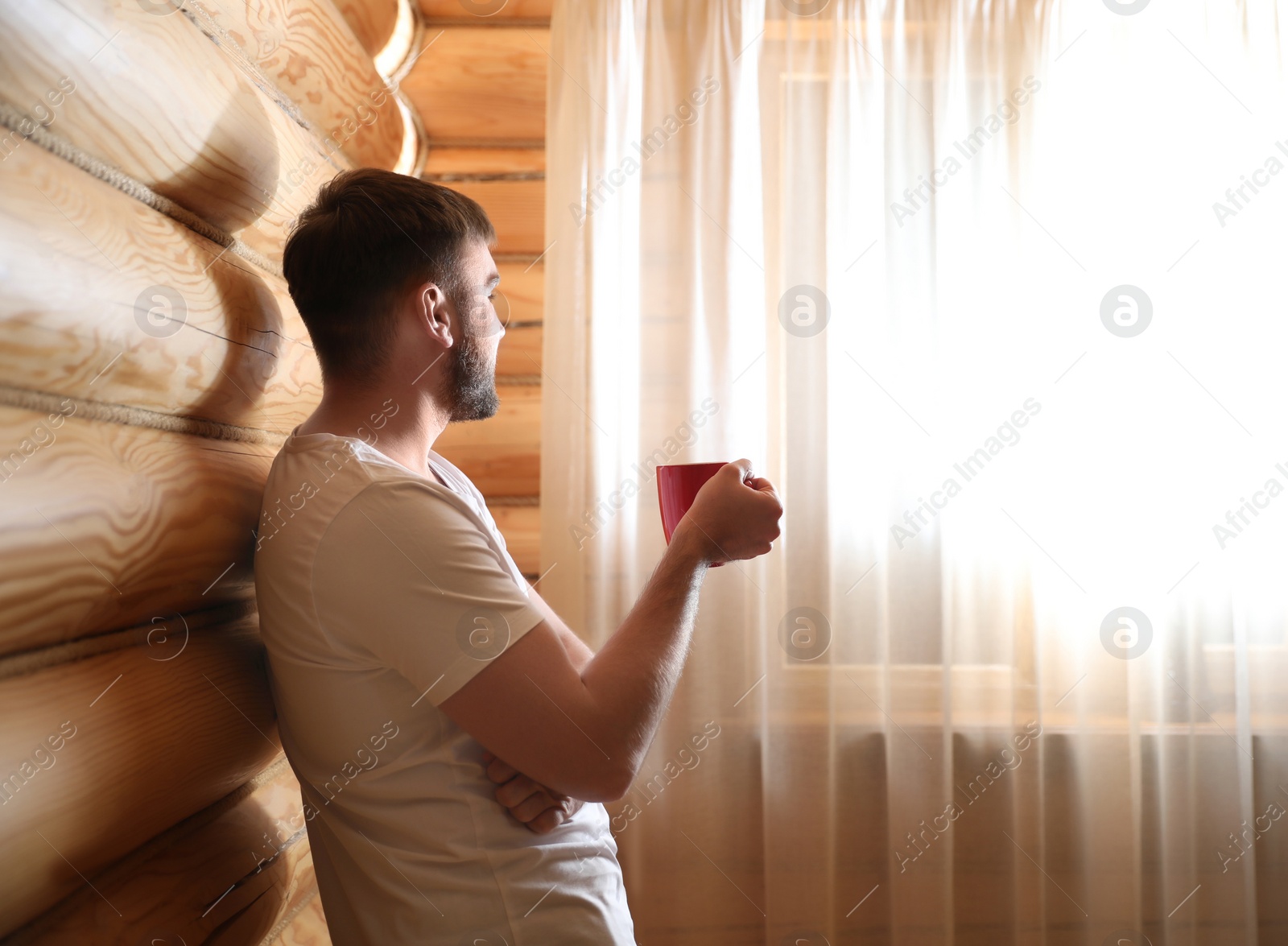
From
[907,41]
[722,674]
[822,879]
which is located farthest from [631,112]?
[822,879]

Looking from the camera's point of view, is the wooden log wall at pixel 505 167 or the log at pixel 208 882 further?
the wooden log wall at pixel 505 167

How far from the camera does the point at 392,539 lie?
1012 millimetres

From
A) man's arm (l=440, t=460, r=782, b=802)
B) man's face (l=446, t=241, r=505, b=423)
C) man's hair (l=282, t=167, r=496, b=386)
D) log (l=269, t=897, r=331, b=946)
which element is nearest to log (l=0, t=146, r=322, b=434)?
man's hair (l=282, t=167, r=496, b=386)

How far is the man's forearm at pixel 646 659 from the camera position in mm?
1005

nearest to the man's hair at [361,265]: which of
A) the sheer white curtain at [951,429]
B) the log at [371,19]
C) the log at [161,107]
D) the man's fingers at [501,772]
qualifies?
the log at [161,107]

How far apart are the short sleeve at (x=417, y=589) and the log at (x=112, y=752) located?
0.21 metres

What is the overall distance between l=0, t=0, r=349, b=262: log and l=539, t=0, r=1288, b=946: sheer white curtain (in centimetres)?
95

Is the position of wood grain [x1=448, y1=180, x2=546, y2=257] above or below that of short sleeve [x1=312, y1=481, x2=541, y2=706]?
above

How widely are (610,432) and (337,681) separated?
4.18 ft

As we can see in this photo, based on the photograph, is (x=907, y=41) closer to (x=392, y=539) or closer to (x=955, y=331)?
(x=955, y=331)

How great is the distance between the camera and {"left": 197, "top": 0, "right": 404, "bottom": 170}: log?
136 centimetres

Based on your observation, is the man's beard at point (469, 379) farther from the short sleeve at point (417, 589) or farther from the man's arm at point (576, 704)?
the man's arm at point (576, 704)

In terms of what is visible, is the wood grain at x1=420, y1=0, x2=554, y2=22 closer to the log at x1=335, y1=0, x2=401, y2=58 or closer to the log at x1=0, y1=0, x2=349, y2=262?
the log at x1=335, y1=0, x2=401, y2=58

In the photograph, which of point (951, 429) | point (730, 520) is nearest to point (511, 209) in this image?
point (951, 429)
